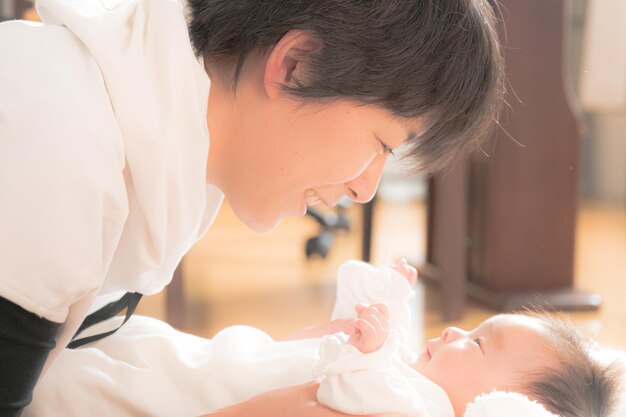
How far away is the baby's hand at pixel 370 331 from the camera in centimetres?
89

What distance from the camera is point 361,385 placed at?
0.87 meters

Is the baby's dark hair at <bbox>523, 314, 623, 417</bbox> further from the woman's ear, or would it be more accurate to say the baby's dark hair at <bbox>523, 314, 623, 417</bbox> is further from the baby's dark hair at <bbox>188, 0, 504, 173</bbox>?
the woman's ear

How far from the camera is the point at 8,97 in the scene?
0.77 meters

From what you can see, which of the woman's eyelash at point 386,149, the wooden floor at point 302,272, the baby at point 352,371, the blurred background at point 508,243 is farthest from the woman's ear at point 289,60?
the blurred background at point 508,243

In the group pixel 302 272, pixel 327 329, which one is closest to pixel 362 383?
pixel 327 329

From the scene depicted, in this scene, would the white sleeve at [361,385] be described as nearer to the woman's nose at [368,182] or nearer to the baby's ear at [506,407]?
the baby's ear at [506,407]

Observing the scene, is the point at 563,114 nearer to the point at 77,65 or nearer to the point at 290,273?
the point at 290,273

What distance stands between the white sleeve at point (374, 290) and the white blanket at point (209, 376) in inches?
4.4

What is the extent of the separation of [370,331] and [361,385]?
0.06 m

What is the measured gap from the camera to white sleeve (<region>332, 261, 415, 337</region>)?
3.77 feet

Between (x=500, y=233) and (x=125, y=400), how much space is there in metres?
1.34

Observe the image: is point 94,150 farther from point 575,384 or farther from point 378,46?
point 575,384

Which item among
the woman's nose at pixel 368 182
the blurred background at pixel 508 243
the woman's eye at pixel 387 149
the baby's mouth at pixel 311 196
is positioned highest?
the woman's eye at pixel 387 149

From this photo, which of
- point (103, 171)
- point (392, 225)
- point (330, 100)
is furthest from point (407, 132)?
point (392, 225)
